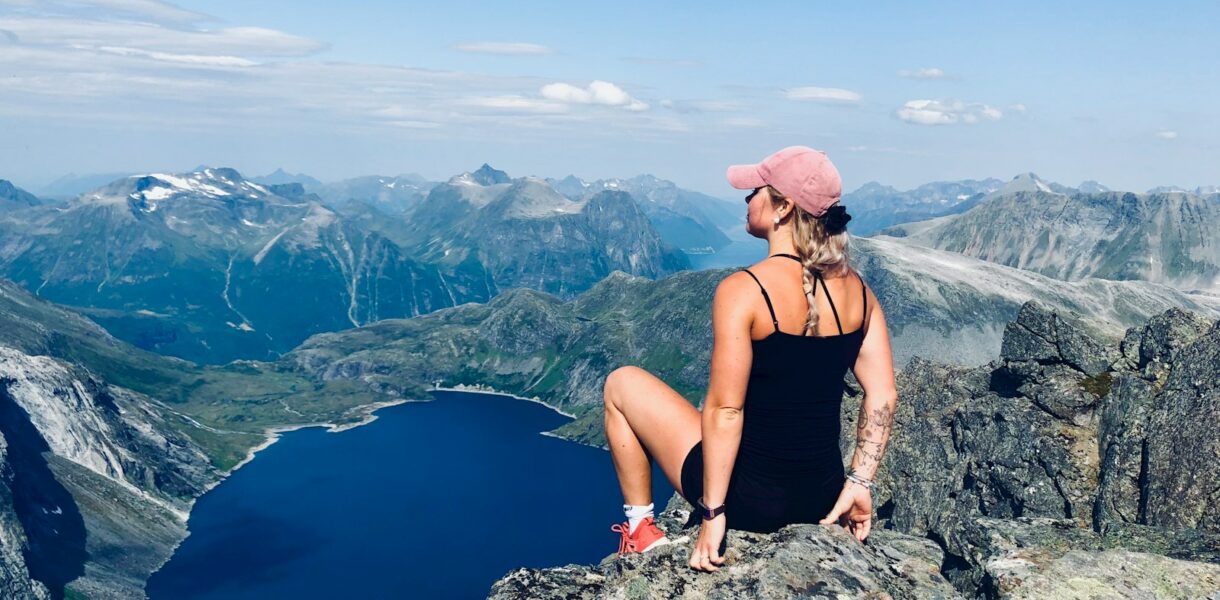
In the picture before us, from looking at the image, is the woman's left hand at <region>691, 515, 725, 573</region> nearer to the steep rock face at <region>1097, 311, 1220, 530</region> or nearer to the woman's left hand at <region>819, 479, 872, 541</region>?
the woman's left hand at <region>819, 479, 872, 541</region>

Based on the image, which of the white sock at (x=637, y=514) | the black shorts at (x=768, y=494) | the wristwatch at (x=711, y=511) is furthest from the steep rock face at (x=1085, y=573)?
the white sock at (x=637, y=514)

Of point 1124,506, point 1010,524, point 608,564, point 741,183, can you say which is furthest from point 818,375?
point 1124,506

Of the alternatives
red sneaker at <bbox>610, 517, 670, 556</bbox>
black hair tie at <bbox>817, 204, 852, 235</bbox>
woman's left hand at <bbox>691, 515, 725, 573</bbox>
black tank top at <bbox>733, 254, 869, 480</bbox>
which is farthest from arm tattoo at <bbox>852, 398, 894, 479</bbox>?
red sneaker at <bbox>610, 517, 670, 556</bbox>

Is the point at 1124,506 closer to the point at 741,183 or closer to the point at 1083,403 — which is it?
the point at 1083,403

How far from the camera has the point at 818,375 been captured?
12312 mm

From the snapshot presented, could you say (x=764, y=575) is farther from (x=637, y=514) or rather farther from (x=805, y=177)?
(x=805, y=177)

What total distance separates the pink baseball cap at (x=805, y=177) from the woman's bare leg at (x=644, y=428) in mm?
3953

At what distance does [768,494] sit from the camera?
13.2 metres

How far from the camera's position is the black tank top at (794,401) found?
39.2ft

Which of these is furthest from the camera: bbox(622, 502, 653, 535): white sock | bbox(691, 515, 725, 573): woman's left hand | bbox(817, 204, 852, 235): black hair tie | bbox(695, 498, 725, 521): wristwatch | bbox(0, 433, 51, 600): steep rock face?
bbox(0, 433, 51, 600): steep rock face

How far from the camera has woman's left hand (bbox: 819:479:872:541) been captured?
13.9 meters

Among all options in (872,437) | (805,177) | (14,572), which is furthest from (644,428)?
(14,572)

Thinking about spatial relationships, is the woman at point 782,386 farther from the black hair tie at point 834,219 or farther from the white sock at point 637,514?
the white sock at point 637,514

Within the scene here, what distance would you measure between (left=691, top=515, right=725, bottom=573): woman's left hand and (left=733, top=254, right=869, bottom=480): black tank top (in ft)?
3.11
